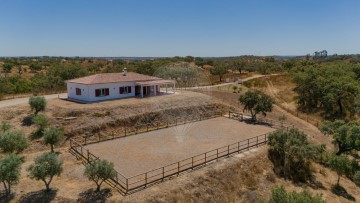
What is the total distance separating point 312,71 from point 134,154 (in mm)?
45645

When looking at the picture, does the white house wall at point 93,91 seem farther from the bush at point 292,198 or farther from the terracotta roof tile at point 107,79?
the bush at point 292,198

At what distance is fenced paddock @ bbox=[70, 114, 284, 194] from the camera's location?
21.7 m

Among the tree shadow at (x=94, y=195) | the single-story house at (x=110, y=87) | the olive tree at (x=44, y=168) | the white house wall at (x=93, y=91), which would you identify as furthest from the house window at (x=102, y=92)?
the tree shadow at (x=94, y=195)

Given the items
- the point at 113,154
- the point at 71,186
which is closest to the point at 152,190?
the point at 71,186

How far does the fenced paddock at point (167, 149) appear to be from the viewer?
2168 cm

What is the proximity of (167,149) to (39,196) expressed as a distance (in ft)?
38.6

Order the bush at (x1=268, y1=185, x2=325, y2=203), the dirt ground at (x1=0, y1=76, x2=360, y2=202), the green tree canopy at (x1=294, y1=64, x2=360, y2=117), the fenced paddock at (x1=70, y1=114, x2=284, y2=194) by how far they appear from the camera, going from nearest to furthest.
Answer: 1. the bush at (x1=268, y1=185, x2=325, y2=203)
2. the dirt ground at (x1=0, y1=76, x2=360, y2=202)
3. the fenced paddock at (x1=70, y1=114, x2=284, y2=194)
4. the green tree canopy at (x1=294, y1=64, x2=360, y2=117)

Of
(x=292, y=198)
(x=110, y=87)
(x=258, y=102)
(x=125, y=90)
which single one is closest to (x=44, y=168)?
(x=292, y=198)

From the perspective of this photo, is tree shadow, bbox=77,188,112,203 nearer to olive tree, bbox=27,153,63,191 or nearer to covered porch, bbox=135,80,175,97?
olive tree, bbox=27,153,63,191

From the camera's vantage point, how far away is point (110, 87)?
40250mm

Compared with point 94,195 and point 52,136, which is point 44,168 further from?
point 52,136

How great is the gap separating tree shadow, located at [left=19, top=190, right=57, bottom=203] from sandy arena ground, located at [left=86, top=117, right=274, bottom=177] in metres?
5.08

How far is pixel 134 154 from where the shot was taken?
84.8ft

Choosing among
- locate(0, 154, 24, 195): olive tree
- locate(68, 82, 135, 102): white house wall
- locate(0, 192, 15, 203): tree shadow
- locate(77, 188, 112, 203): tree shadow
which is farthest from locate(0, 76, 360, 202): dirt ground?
locate(68, 82, 135, 102): white house wall
